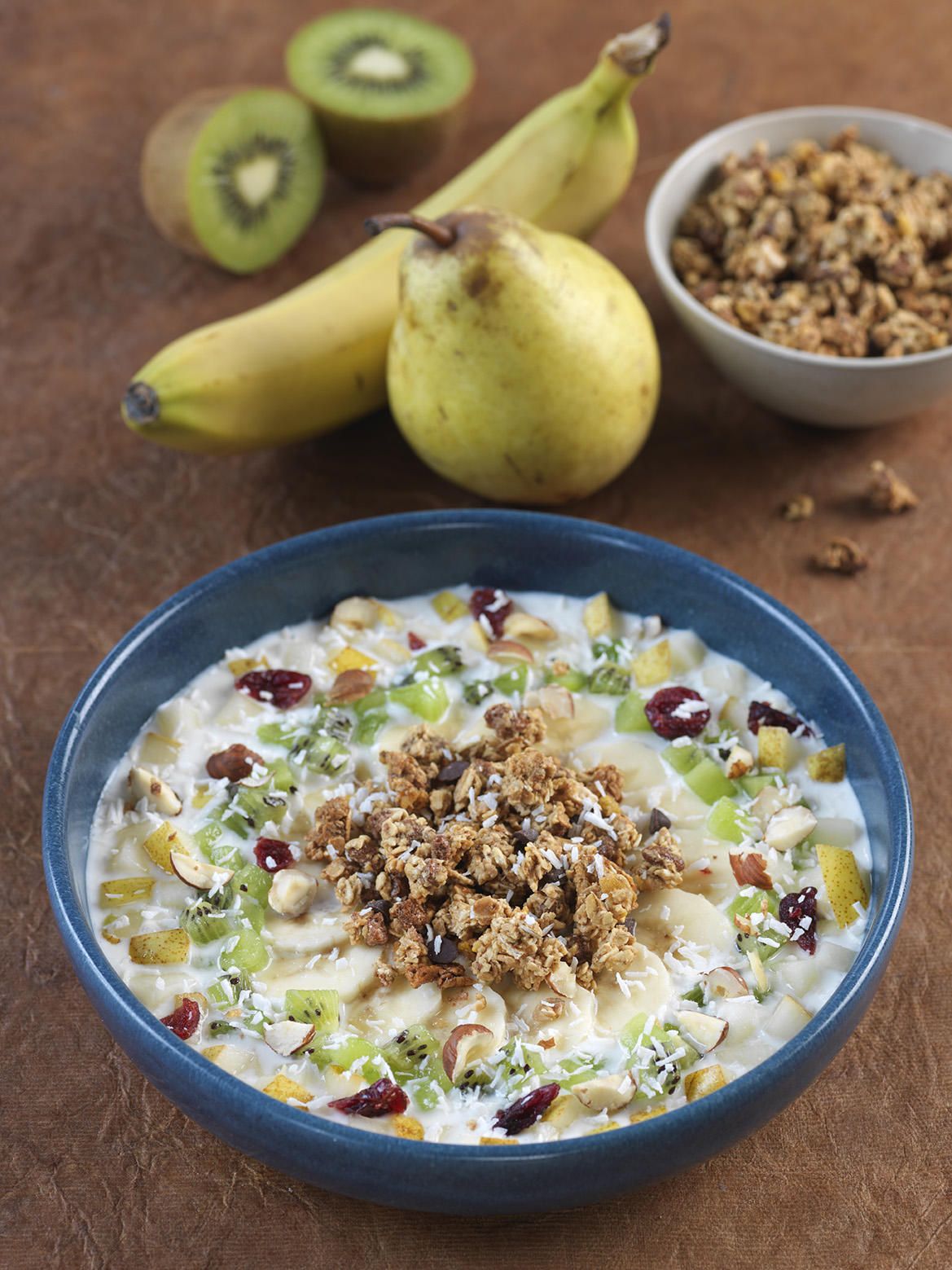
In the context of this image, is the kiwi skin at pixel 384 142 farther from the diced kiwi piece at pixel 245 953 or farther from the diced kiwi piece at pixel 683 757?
the diced kiwi piece at pixel 245 953

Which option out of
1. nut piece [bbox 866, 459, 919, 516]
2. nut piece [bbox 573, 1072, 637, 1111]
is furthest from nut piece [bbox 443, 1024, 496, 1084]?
nut piece [bbox 866, 459, 919, 516]

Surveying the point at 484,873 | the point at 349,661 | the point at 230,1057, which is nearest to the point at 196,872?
the point at 230,1057

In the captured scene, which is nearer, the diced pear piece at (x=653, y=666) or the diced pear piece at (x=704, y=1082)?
the diced pear piece at (x=704, y=1082)

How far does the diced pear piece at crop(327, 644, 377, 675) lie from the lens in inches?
92.8

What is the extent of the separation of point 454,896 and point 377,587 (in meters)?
0.69

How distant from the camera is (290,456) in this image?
2.97 meters

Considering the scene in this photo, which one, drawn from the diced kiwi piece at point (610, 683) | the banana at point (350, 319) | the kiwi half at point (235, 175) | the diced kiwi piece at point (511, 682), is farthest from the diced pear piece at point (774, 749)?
the kiwi half at point (235, 175)

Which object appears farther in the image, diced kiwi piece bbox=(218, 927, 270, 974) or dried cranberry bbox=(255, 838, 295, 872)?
dried cranberry bbox=(255, 838, 295, 872)

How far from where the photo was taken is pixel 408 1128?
1740 millimetres

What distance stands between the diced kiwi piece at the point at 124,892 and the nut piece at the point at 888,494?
1.55m

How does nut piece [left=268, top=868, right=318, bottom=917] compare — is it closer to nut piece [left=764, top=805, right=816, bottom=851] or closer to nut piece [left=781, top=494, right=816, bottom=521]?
nut piece [left=764, top=805, right=816, bottom=851]

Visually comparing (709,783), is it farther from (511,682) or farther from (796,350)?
(796,350)

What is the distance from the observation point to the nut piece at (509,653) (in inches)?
92.5

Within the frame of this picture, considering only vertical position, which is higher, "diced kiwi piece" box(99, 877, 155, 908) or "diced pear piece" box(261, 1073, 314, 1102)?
"diced pear piece" box(261, 1073, 314, 1102)
